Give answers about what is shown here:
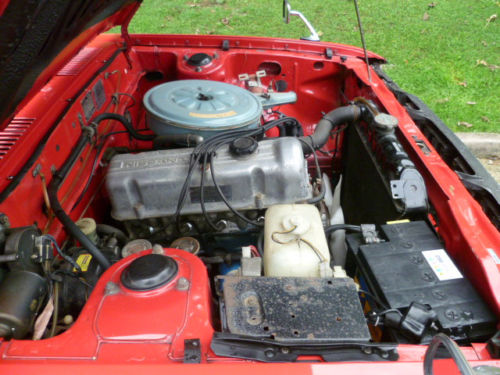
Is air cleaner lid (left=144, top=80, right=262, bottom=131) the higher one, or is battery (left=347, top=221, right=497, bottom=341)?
air cleaner lid (left=144, top=80, right=262, bottom=131)

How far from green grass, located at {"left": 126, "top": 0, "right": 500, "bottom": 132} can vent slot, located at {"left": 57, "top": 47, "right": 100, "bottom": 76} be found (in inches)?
120

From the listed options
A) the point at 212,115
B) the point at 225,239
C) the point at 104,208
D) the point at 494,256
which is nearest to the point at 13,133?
the point at 104,208

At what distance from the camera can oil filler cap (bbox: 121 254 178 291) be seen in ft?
3.46

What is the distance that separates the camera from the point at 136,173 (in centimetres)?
153

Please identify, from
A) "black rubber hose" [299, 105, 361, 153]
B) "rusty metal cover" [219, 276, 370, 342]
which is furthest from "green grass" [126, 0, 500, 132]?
"rusty metal cover" [219, 276, 370, 342]

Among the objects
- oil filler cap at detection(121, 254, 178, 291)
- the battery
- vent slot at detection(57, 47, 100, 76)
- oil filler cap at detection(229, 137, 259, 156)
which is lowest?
the battery

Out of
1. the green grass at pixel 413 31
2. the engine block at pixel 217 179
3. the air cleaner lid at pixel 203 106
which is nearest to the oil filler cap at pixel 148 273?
the engine block at pixel 217 179

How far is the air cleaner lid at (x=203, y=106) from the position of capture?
1674 mm

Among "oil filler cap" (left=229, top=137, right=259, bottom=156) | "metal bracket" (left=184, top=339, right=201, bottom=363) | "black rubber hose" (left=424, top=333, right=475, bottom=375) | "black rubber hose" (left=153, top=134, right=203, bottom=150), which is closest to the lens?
"black rubber hose" (left=424, top=333, right=475, bottom=375)

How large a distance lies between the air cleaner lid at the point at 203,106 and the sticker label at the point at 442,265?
0.87 m

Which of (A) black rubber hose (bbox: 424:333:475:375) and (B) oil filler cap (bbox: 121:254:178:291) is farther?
(B) oil filler cap (bbox: 121:254:178:291)

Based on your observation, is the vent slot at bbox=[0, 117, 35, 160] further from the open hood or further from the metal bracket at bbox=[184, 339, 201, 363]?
the metal bracket at bbox=[184, 339, 201, 363]

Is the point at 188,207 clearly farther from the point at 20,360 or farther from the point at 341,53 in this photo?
the point at 341,53

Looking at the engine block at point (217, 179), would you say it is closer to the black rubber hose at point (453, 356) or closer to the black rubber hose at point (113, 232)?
the black rubber hose at point (113, 232)
